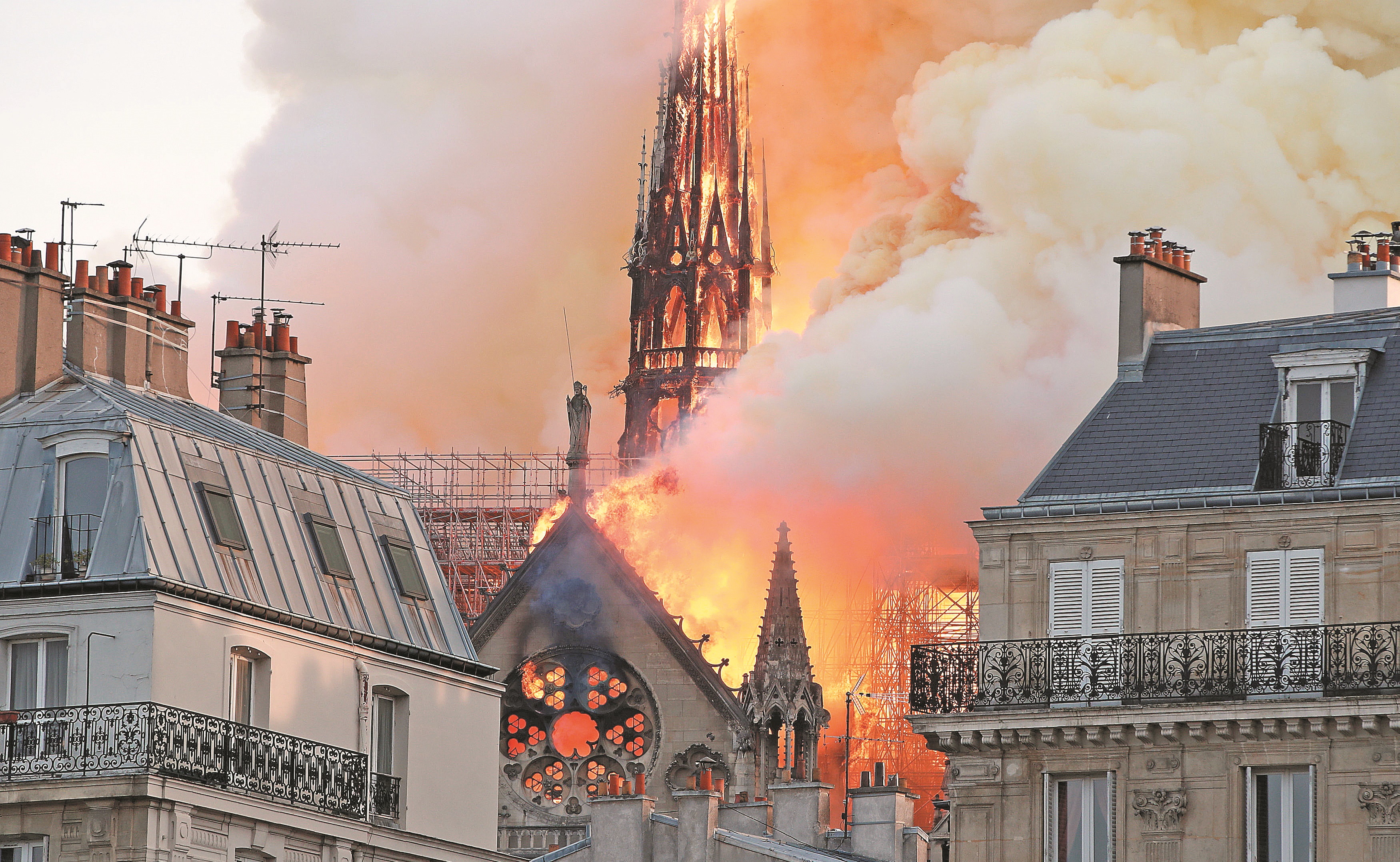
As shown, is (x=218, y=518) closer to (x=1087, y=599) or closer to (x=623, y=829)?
(x=1087, y=599)

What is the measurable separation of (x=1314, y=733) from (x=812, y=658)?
5229cm

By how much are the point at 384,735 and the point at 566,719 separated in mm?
30884

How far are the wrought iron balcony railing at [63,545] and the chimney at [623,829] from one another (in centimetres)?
1279

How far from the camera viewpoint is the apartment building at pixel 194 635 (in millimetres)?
34469

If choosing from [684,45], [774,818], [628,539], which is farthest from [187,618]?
[684,45]

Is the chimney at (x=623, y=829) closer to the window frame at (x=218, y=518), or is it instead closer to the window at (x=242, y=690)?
the window frame at (x=218, y=518)

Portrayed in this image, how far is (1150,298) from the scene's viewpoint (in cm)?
4306

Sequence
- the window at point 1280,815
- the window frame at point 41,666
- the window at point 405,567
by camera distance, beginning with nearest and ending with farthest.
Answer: the window frame at point 41,666 < the window at point 1280,815 < the window at point 405,567

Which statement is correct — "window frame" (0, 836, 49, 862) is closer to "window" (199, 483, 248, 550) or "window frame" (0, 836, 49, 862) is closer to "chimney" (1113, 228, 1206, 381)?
"window" (199, 483, 248, 550)

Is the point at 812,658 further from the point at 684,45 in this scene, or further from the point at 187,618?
the point at 187,618

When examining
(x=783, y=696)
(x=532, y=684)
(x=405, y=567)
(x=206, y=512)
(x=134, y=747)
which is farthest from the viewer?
(x=532, y=684)

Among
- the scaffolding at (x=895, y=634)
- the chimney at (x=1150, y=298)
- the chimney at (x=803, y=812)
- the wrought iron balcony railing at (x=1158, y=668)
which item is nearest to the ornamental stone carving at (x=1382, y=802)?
the wrought iron balcony railing at (x=1158, y=668)

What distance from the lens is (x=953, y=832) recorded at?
39344mm

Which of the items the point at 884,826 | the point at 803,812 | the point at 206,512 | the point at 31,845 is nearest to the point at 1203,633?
the point at 884,826
